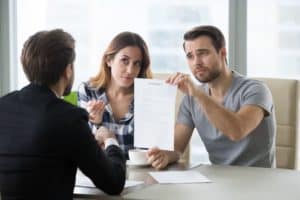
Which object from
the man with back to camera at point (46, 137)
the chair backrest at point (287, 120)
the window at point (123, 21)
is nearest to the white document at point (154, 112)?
the man with back to camera at point (46, 137)

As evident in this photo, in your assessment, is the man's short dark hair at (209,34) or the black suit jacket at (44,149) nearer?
the black suit jacket at (44,149)

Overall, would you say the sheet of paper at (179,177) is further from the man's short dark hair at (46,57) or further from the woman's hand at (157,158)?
the man's short dark hair at (46,57)

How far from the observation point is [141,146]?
2.28 meters

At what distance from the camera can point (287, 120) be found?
2566mm

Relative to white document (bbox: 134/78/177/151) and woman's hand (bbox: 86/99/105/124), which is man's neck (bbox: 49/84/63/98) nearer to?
white document (bbox: 134/78/177/151)

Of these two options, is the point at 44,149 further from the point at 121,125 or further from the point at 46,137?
the point at 121,125

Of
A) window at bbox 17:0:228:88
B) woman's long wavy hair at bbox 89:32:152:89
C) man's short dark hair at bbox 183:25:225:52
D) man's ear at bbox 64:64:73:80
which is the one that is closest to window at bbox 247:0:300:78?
window at bbox 17:0:228:88

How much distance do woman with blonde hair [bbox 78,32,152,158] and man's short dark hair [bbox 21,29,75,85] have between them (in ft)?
2.29

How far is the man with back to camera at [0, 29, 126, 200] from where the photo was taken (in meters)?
1.66

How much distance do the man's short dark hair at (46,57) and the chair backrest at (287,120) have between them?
1178 mm

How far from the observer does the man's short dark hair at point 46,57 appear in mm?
1721

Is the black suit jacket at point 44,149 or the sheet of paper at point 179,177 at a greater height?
the black suit jacket at point 44,149

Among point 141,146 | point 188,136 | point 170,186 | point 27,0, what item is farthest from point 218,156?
point 27,0

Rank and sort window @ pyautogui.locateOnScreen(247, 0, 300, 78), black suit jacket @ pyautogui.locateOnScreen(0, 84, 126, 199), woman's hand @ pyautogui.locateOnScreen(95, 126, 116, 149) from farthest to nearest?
window @ pyautogui.locateOnScreen(247, 0, 300, 78), woman's hand @ pyautogui.locateOnScreen(95, 126, 116, 149), black suit jacket @ pyautogui.locateOnScreen(0, 84, 126, 199)
